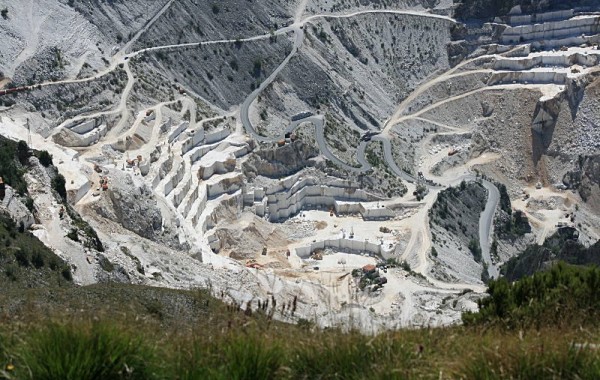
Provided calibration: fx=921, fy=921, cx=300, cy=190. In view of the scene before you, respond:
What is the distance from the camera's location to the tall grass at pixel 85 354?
39.6 feet

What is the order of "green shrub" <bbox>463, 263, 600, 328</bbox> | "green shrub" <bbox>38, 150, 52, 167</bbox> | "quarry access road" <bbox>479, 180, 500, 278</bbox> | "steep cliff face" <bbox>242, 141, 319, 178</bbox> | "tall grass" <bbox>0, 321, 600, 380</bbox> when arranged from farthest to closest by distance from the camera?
"steep cliff face" <bbox>242, 141, 319, 178</bbox>, "quarry access road" <bbox>479, 180, 500, 278</bbox>, "green shrub" <bbox>38, 150, 52, 167</bbox>, "green shrub" <bbox>463, 263, 600, 328</bbox>, "tall grass" <bbox>0, 321, 600, 380</bbox>

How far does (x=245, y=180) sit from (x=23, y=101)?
1863 cm

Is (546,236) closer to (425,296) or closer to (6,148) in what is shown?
(425,296)

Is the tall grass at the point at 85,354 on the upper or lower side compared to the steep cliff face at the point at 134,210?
lower

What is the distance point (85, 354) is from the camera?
12.2m

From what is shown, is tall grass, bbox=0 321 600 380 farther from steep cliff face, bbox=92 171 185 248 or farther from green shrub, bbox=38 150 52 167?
steep cliff face, bbox=92 171 185 248

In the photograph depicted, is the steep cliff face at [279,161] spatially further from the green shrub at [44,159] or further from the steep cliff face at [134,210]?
the green shrub at [44,159]

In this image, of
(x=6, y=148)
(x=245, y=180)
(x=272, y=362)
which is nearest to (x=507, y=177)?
(x=245, y=180)

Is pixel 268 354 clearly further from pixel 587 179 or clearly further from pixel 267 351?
pixel 587 179

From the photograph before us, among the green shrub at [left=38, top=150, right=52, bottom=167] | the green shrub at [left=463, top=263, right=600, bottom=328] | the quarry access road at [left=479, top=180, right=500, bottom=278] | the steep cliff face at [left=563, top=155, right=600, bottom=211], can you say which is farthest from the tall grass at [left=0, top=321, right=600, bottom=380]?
the steep cliff face at [left=563, top=155, right=600, bottom=211]

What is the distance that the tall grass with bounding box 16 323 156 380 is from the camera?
12.1 meters

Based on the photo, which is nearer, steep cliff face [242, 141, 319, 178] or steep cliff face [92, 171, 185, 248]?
steep cliff face [92, 171, 185, 248]

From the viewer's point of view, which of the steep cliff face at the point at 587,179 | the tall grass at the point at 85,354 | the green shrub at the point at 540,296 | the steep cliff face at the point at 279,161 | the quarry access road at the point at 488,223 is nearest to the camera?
the tall grass at the point at 85,354

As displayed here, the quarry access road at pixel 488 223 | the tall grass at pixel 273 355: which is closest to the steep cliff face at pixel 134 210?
the quarry access road at pixel 488 223
